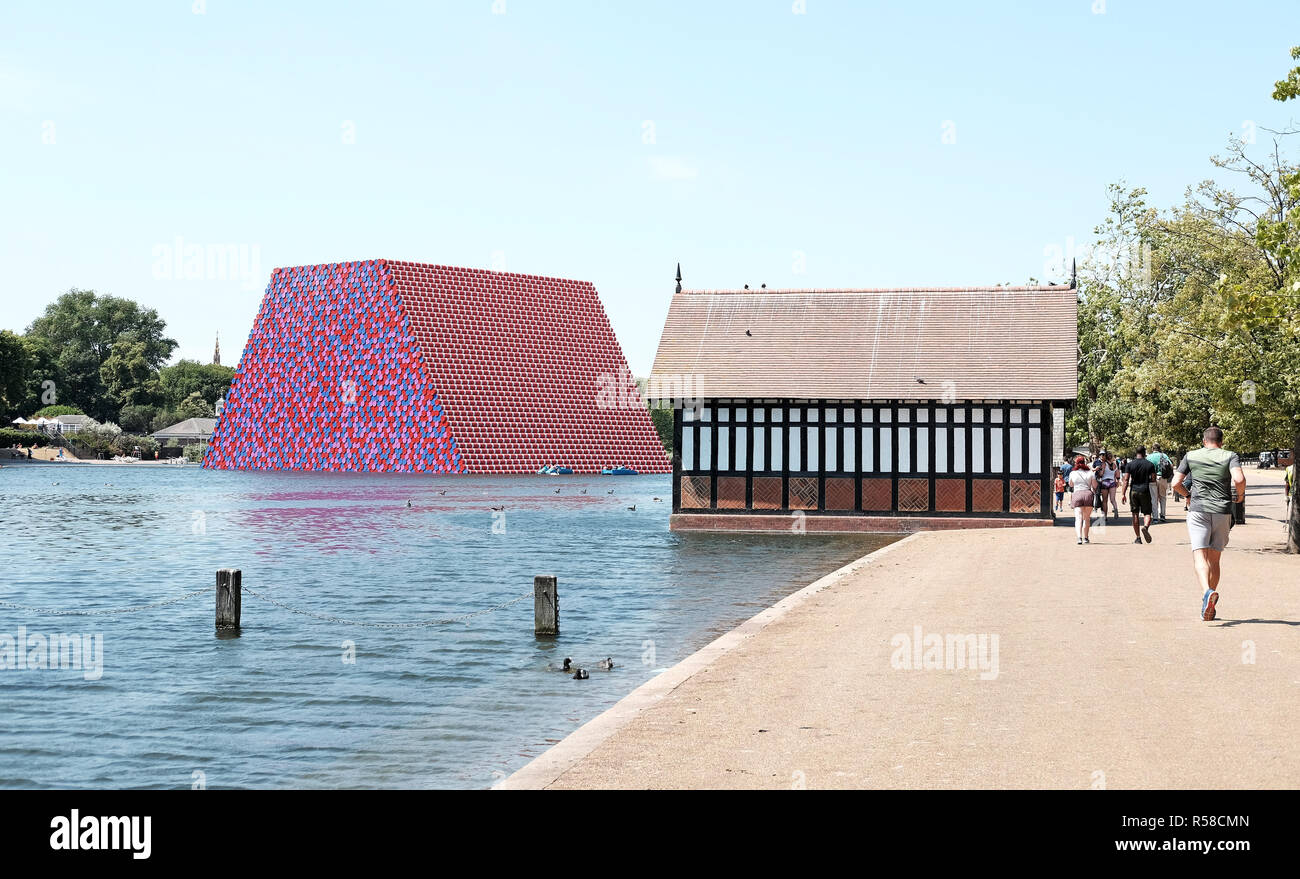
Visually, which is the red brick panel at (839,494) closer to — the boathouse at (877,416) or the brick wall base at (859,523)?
the boathouse at (877,416)

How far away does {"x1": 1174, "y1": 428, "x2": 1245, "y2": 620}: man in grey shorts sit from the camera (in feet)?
46.6

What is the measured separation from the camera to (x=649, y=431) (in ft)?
453

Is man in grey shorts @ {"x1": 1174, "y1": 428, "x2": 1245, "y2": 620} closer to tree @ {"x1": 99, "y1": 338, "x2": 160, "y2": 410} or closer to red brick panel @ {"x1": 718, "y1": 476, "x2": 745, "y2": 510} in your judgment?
red brick panel @ {"x1": 718, "y1": 476, "x2": 745, "y2": 510}

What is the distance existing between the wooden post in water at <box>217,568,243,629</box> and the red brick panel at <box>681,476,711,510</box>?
19641 millimetres

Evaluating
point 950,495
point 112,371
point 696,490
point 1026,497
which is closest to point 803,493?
point 696,490

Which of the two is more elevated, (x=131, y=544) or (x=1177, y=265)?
(x=1177, y=265)

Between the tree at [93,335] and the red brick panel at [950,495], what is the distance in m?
161

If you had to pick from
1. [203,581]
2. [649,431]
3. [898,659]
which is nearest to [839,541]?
[203,581]

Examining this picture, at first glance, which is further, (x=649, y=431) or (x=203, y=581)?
(x=649, y=431)

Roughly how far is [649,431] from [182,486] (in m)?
62.3

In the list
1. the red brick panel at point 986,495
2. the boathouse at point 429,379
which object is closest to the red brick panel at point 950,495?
the red brick panel at point 986,495

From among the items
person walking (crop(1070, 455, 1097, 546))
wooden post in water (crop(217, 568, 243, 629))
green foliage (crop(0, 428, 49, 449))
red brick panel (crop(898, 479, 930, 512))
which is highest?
green foliage (crop(0, 428, 49, 449))

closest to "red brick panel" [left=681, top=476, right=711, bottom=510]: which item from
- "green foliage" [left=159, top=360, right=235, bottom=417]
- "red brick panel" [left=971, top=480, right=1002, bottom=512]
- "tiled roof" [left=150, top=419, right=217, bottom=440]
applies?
"red brick panel" [left=971, top=480, right=1002, bottom=512]

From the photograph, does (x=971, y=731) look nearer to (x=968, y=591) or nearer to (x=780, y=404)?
(x=968, y=591)
